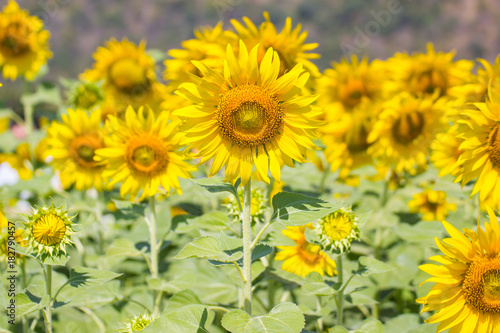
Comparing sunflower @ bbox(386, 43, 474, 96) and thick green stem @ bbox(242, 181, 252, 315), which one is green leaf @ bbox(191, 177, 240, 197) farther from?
sunflower @ bbox(386, 43, 474, 96)

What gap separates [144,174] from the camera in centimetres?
212

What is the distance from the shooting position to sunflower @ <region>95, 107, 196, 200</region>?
208 centimetres

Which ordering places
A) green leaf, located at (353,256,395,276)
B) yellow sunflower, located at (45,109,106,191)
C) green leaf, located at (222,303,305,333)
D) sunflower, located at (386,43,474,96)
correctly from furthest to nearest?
sunflower, located at (386,43,474,96), yellow sunflower, located at (45,109,106,191), green leaf, located at (353,256,395,276), green leaf, located at (222,303,305,333)

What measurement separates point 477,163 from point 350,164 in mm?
1314

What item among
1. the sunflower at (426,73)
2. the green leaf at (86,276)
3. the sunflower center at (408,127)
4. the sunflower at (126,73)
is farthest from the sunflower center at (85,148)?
the sunflower at (426,73)

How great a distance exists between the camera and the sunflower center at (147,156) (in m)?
2.09

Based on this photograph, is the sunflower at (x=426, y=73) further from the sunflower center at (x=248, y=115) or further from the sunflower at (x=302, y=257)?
the sunflower center at (x=248, y=115)

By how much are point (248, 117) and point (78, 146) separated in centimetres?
147

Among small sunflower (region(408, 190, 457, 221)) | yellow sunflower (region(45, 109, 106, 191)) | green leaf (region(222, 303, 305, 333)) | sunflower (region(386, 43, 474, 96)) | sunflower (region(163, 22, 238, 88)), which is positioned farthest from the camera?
sunflower (region(386, 43, 474, 96))

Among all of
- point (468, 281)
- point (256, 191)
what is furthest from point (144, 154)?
point (468, 281)

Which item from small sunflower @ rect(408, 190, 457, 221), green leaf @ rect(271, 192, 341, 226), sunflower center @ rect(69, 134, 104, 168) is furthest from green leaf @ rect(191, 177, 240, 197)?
small sunflower @ rect(408, 190, 457, 221)

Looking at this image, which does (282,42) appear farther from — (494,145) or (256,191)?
(494,145)

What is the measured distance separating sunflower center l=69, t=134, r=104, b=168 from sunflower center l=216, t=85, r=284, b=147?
123 cm

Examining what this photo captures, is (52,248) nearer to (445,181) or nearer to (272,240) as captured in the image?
(272,240)
